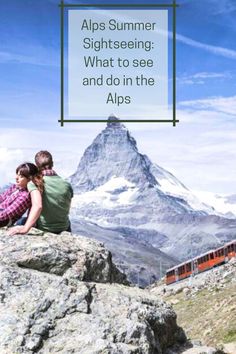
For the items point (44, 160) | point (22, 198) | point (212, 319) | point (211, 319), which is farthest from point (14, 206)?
point (211, 319)

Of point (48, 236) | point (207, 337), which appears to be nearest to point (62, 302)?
point (48, 236)

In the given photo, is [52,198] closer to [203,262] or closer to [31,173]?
[31,173]

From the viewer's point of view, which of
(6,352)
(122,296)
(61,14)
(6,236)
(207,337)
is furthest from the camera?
(207,337)

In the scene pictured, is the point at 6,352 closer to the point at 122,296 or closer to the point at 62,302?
the point at 62,302

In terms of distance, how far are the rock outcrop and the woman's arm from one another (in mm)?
109

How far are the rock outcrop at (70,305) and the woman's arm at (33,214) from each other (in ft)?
0.36

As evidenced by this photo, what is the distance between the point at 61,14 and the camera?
65.1 feet

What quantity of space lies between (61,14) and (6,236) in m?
10.0

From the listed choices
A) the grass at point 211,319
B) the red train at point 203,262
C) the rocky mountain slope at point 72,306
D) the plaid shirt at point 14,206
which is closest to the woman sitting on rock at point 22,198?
the plaid shirt at point 14,206

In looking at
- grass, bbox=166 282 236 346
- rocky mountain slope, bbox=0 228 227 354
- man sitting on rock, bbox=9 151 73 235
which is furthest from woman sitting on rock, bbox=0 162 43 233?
grass, bbox=166 282 236 346

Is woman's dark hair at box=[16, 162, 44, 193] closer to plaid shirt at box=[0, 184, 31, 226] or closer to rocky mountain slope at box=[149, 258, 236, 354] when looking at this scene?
plaid shirt at box=[0, 184, 31, 226]

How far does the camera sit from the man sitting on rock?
12.3 meters

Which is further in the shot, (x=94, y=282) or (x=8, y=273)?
(x=94, y=282)

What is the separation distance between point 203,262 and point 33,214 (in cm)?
8962
